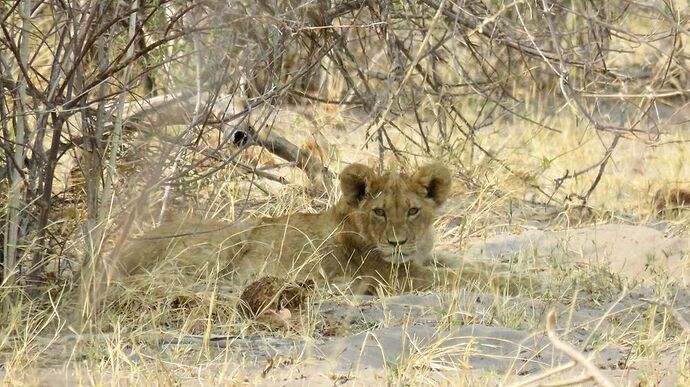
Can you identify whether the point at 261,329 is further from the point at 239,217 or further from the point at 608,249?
the point at 608,249

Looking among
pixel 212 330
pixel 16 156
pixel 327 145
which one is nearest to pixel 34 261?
pixel 16 156

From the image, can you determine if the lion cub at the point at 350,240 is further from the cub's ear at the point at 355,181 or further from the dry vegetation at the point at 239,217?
the dry vegetation at the point at 239,217

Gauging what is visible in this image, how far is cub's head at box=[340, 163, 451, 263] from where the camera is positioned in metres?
5.75

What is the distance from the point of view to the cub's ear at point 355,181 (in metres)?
5.78

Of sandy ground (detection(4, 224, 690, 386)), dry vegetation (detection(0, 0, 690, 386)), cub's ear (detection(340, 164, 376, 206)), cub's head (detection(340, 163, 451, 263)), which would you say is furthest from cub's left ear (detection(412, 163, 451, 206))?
sandy ground (detection(4, 224, 690, 386))

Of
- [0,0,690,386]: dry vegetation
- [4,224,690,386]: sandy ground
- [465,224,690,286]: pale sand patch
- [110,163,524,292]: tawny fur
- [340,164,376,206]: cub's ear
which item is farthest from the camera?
[465,224,690,286]: pale sand patch

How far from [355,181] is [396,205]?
238mm

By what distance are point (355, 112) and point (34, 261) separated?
16.5ft

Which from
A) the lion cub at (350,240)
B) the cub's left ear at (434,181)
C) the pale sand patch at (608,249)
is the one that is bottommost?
the pale sand patch at (608,249)

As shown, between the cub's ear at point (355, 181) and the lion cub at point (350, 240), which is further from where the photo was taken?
the cub's ear at point (355, 181)

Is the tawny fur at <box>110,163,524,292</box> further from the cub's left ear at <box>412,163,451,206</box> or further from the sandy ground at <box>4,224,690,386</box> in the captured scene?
the sandy ground at <box>4,224,690,386</box>

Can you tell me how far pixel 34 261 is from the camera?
16.8ft

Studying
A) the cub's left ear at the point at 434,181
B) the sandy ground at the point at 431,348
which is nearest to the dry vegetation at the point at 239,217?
the sandy ground at the point at 431,348

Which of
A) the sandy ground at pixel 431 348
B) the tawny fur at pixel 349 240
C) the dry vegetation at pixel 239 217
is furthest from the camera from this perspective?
the tawny fur at pixel 349 240
